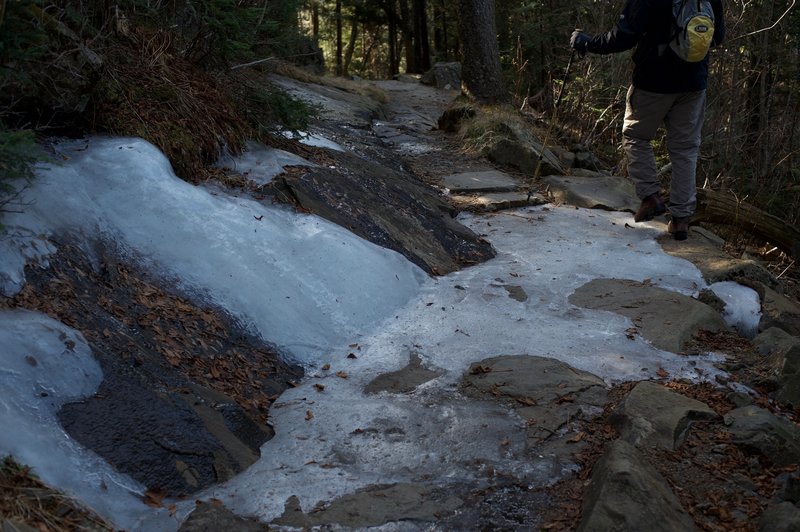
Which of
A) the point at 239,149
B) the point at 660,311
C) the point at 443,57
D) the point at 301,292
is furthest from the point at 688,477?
the point at 443,57

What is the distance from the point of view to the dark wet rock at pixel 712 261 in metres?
6.14

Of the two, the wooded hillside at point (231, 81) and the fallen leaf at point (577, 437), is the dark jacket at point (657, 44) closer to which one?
the wooded hillside at point (231, 81)

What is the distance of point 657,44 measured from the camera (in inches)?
259

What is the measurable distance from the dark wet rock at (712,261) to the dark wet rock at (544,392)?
93.9 inches

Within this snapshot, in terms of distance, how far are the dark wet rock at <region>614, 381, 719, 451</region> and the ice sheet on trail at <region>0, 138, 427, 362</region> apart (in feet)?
6.29

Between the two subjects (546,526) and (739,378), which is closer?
(546,526)

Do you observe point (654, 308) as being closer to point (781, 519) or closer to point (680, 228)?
point (680, 228)

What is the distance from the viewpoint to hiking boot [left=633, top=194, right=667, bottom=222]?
733 centimetres

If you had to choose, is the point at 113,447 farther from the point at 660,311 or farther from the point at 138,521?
the point at 660,311

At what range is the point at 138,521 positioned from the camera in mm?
2830

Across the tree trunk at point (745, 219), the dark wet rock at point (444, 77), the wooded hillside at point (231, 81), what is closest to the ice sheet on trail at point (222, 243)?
the wooded hillside at point (231, 81)

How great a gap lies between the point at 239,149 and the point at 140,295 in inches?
90.4

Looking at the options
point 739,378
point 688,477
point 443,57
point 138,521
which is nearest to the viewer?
point 138,521

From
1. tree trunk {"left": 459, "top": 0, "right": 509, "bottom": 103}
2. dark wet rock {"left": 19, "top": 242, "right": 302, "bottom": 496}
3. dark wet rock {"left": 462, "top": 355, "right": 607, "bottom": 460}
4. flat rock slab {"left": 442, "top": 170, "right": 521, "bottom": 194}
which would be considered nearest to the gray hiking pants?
flat rock slab {"left": 442, "top": 170, "right": 521, "bottom": 194}
